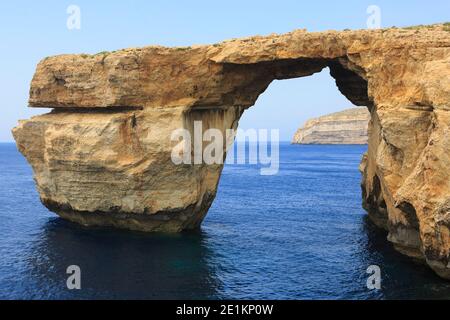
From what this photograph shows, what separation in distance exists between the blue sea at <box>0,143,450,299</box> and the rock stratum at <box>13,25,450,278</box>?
8.03 feet

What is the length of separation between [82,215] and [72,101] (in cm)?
941

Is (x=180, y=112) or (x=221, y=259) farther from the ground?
(x=180, y=112)

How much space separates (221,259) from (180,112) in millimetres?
11334

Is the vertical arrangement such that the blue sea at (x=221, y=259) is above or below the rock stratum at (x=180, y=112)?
below

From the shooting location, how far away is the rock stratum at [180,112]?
99.8 ft

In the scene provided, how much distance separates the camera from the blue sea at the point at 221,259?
2770 cm

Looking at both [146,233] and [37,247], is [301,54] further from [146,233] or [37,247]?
[37,247]

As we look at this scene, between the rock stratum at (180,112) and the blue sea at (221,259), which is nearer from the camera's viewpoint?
the blue sea at (221,259)

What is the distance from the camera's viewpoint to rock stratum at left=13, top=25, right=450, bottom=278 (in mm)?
30406

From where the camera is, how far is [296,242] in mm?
38000

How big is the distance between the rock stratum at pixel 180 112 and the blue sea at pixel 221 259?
245 cm

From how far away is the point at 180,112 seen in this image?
3716cm

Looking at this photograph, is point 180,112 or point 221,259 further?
point 180,112
